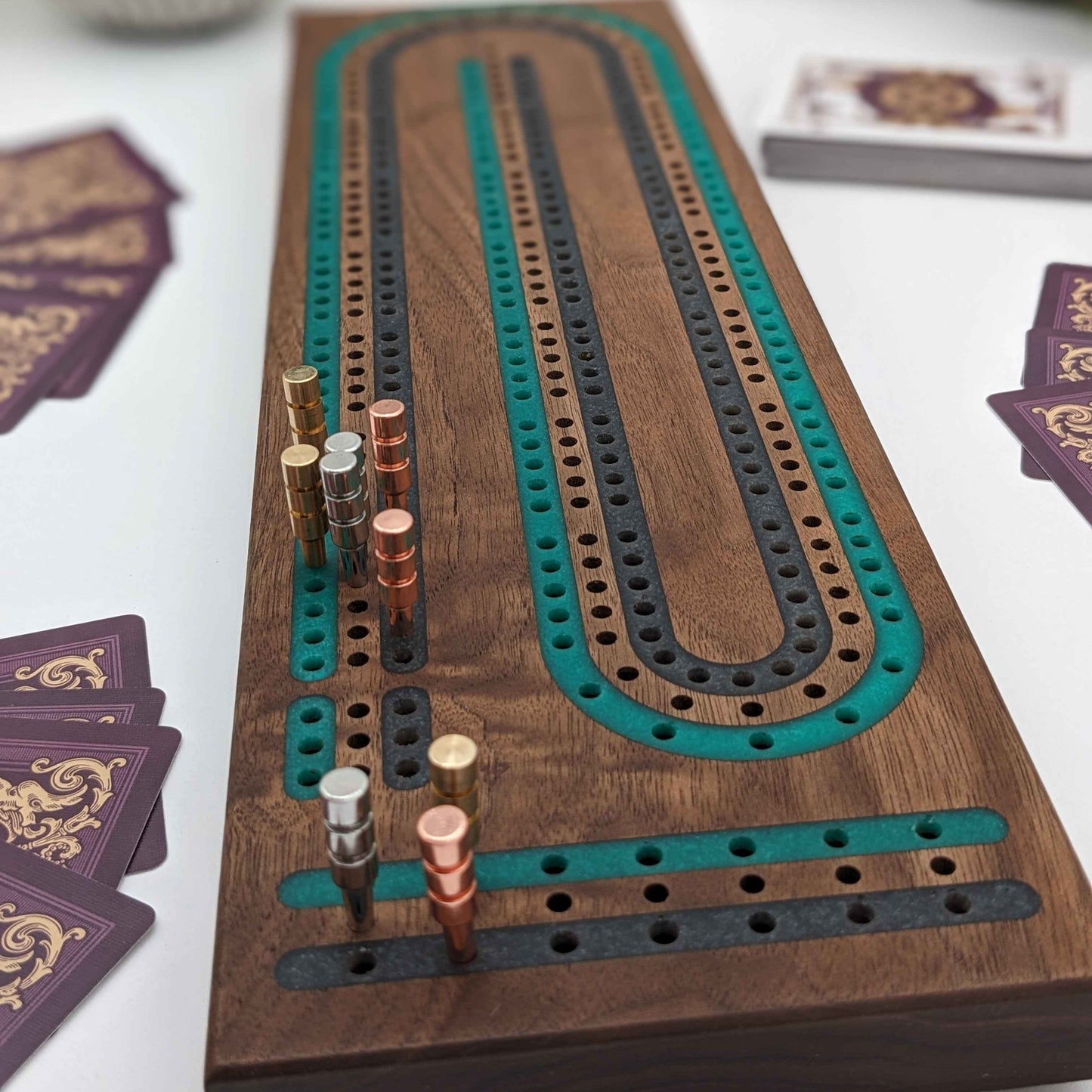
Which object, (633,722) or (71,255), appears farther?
(71,255)

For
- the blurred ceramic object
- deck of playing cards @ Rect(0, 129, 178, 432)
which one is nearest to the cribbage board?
deck of playing cards @ Rect(0, 129, 178, 432)

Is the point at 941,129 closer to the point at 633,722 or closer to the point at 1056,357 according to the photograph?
the point at 1056,357

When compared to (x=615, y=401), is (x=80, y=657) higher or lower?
lower

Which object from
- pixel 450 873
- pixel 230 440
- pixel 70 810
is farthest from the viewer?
pixel 230 440

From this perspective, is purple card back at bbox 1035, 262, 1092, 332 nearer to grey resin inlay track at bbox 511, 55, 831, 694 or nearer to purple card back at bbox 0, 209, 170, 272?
grey resin inlay track at bbox 511, 55, 831, 694

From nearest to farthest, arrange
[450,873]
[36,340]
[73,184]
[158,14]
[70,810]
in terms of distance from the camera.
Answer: [450,873] → [70,810] → [36,340] → [73,184] → [158,14]

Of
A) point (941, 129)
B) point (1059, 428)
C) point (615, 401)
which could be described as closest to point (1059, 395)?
point (1059, 428)

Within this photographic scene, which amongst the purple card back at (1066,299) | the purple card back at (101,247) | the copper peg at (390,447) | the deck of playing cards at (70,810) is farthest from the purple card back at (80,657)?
the purple card back at (1066,299)
